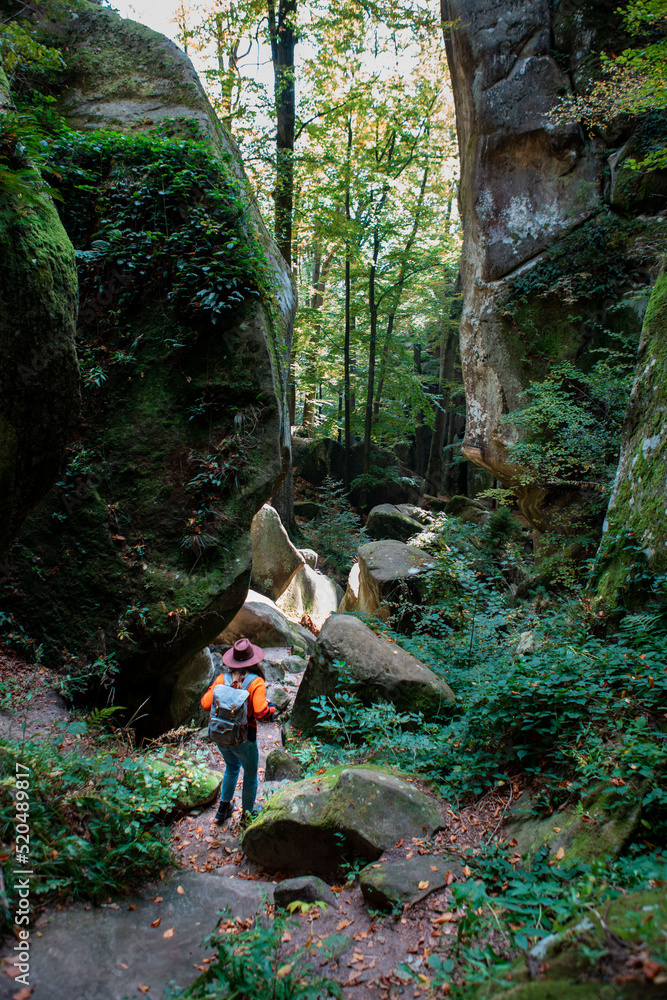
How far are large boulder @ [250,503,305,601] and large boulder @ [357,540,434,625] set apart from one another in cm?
188

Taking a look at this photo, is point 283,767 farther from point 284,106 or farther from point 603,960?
point 284,106

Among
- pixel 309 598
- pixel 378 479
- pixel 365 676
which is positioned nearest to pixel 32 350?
pixel 365 676

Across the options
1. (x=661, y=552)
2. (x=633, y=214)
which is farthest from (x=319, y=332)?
(x=661, y=552)

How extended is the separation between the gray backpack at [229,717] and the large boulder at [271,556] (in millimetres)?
7099

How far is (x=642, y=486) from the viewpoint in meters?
5.96

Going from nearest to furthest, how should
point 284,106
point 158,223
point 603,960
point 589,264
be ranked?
1. point 603,960
2. point 158,223
3. point 589,264
4. point 284,106

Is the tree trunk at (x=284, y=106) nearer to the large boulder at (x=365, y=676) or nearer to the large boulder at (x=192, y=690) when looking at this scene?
the large boulder at (x=192, y=690)

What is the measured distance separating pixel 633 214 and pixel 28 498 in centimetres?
1267

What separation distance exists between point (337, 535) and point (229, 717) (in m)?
12.1

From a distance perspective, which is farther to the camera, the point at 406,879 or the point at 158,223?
the point at 158,223

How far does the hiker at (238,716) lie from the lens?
4.57 meters

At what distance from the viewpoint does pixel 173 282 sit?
6824 millimetres

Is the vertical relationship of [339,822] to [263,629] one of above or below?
above

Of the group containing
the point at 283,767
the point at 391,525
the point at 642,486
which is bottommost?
the point at 391,525
